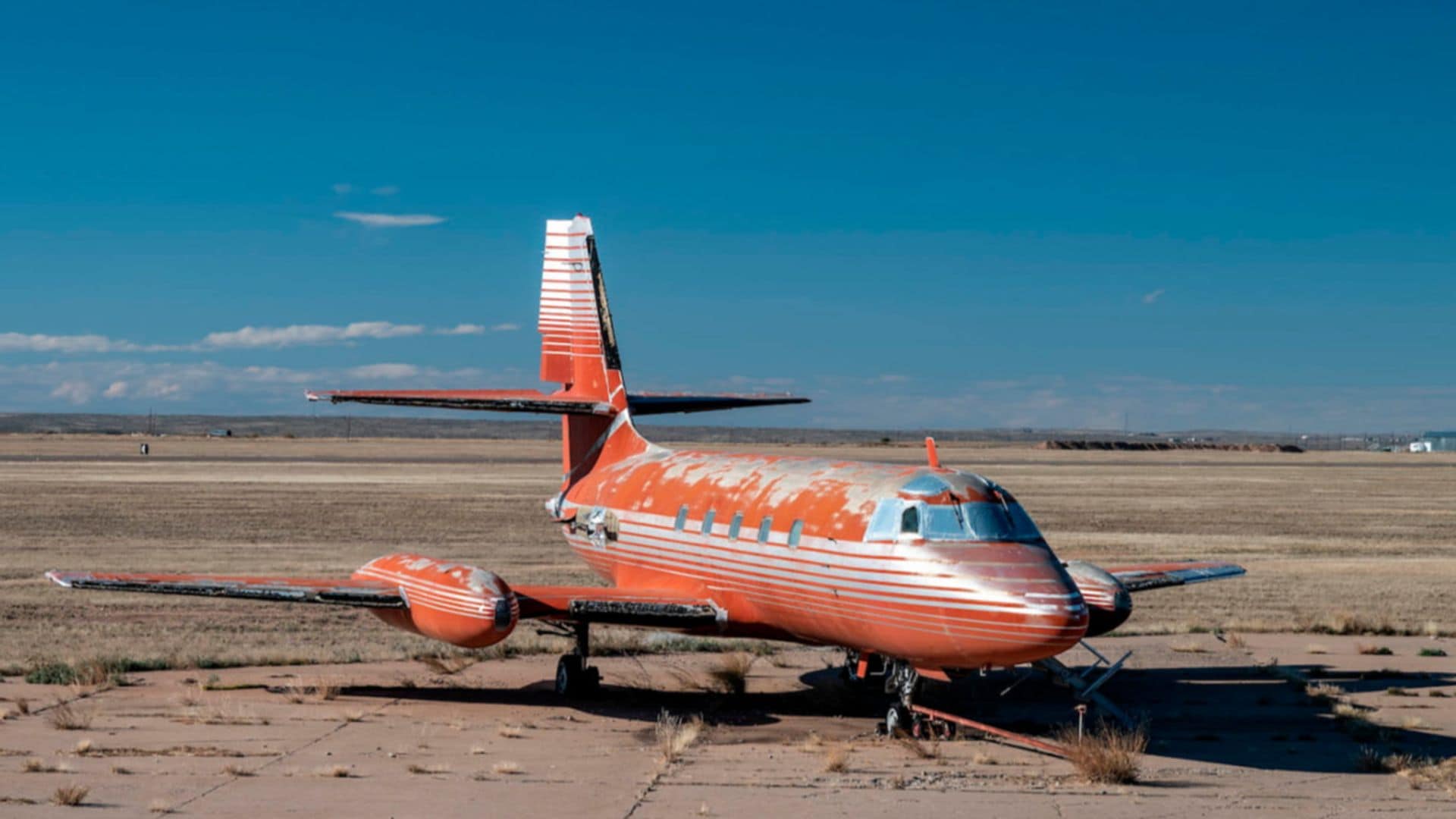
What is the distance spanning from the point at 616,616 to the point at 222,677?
691cm

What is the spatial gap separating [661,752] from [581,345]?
12.3 m

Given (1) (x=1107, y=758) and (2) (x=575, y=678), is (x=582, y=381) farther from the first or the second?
(1) (x=1107, y=758)

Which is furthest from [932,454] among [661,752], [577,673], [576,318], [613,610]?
[576,318]

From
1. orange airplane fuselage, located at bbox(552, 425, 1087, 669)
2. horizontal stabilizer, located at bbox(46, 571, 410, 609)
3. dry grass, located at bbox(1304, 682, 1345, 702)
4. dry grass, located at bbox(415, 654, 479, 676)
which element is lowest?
dry grass, located at bbox(415, 654, 479, 676)

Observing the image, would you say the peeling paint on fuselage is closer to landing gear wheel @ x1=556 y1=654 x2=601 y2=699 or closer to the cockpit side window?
the cockpit side window

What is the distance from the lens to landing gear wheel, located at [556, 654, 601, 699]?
2230 cm

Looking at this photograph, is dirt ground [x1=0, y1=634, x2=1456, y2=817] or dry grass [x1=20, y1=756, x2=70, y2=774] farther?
dry grass [x1=20, y1=756, x2=70, y2=774]

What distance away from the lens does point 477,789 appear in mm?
16172

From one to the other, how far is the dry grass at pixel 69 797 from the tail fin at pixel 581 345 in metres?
13.1

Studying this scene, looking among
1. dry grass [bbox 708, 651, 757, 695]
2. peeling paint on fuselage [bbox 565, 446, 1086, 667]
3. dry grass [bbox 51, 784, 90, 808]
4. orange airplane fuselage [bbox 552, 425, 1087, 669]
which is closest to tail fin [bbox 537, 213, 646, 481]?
peeling paint on fuselage [bbox 565, 446, 1086, 667]

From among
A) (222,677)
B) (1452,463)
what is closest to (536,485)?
(222,677)

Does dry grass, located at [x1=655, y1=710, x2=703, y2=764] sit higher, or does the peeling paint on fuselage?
the peeling paint on fuselage

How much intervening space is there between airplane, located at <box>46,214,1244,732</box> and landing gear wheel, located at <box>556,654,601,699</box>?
21 millimetres

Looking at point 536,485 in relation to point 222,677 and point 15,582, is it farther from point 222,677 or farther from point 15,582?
point 222,677
